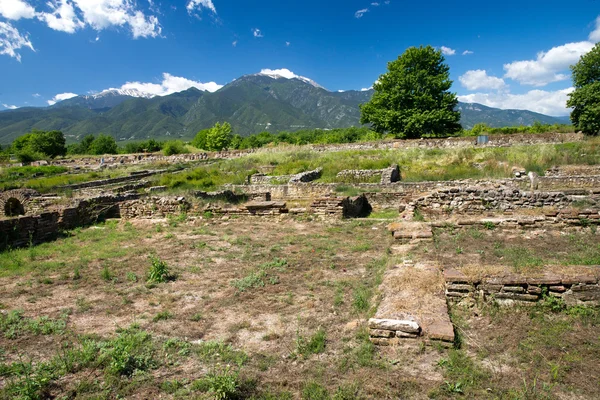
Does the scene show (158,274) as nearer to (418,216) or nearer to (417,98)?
(418,216)

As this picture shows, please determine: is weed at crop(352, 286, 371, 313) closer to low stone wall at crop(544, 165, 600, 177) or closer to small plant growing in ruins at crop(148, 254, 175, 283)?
A: small plant growing in ruins at crop(148, 254, 175, 283)

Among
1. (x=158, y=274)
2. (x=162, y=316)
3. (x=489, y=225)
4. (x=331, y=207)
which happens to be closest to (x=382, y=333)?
(x=162, y=316)

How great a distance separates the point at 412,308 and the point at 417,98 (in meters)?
39.2

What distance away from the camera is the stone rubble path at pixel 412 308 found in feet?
13.8

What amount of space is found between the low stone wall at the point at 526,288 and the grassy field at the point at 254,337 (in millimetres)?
200

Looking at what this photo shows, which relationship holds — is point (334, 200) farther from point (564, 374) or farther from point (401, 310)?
point (564, 374)

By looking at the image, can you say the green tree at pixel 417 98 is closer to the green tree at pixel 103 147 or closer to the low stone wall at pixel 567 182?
the low stone wall at pixel 567 182

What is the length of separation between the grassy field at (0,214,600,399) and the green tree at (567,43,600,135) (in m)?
32.7

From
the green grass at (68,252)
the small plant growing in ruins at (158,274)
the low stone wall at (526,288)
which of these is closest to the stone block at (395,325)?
the low stone wall at (526,288)

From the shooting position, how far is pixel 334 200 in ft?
39.2

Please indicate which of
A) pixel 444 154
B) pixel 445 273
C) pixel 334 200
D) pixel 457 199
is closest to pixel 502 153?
pixel 444 154

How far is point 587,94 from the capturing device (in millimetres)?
32281

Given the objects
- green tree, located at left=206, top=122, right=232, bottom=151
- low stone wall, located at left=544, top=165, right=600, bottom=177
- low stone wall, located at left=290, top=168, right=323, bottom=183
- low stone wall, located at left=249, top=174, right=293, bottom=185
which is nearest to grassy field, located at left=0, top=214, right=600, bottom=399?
low stone wall, located at left=290, top=168, right=323, bottom=183

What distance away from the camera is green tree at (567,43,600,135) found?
31.5 meters
